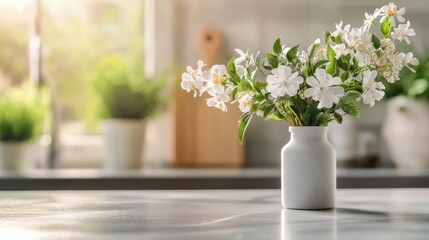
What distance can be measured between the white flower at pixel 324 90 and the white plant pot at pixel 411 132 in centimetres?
178

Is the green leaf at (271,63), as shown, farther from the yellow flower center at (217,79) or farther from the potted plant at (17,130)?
the potted plant at (17,130)

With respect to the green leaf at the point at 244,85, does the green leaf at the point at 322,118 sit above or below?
below

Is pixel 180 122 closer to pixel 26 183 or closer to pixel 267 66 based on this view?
pixel 26 183

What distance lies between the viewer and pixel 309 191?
1.36 metres

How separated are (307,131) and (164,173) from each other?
1414 millimetres

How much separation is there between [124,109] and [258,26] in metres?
0.69

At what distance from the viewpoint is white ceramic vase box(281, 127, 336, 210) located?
1352 mm

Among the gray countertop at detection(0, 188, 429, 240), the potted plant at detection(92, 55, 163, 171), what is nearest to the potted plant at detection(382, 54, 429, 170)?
the potted plant at detection(92, 55, 163, 171)

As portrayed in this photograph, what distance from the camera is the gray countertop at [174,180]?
260 cm

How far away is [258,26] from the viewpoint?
10.6ft

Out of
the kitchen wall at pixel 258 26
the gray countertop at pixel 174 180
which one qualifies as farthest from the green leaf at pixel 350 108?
the kitchen wall at pixel 258 26

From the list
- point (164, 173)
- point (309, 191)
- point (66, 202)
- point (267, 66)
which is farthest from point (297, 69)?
point (164, 173)

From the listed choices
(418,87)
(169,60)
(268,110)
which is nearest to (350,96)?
(268,110)

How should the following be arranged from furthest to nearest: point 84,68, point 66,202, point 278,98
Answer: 1. point 84,68
2. point 66,202
3. point 278,98
